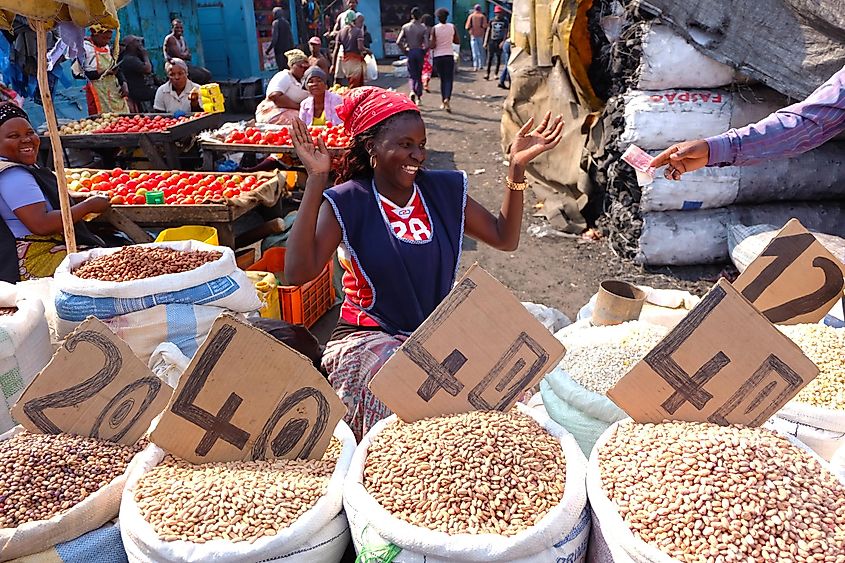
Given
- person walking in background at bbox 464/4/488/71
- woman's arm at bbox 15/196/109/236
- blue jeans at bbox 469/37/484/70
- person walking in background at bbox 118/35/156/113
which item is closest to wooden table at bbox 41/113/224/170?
woman's arm at bbox 15/196/109/236

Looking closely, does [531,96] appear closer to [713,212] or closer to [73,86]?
[713,212]

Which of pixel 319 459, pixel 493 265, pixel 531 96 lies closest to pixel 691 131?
pixel 493 265

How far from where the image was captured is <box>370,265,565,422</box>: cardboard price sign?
1.44m

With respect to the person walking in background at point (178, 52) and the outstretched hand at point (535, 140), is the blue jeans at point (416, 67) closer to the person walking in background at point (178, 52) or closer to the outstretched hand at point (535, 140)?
the person walking in background at point (178, 52)

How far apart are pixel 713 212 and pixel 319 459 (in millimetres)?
3801

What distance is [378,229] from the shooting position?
2.19 metres

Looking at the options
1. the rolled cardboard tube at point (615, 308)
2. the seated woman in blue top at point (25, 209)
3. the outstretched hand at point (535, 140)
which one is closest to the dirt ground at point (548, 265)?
the rolled cardboard tube at point (615, 308)

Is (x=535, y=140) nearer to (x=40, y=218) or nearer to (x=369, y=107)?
(x=369, y=107)

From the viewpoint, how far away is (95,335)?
4.84 feet

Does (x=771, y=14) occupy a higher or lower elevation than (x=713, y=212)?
higher

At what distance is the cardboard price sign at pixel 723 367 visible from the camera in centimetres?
137

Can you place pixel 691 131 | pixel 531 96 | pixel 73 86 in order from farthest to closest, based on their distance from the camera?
pixel 73 86 < pixel 531 96 < pixel 691 131

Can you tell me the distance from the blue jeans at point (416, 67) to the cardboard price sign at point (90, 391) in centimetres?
1055

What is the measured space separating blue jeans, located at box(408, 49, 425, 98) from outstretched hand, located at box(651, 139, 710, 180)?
9.54 metres
